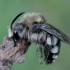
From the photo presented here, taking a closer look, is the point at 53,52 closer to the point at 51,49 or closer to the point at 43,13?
the point at 51,49

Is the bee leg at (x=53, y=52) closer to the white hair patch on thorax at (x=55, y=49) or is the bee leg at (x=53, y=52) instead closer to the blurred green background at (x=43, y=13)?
the white hair patch on thorax at (x=55, y=49)

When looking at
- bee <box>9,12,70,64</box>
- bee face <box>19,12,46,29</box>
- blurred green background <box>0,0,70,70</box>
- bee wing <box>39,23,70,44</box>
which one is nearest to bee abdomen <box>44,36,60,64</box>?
bee <box>9,12,70,64</box>

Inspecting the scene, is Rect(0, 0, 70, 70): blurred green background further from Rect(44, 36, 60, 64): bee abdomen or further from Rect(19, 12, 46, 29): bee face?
Rect(19, 12, 46, 29): bee face

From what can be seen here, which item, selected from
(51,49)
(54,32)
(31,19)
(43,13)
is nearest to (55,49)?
(51,49)

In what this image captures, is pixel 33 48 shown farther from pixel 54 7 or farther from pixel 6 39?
pixel 6 39

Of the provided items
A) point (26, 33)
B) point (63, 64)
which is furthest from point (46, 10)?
point (26, 33)

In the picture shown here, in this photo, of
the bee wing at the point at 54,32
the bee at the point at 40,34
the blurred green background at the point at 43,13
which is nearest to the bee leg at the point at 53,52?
the bee at the point at 40,34
